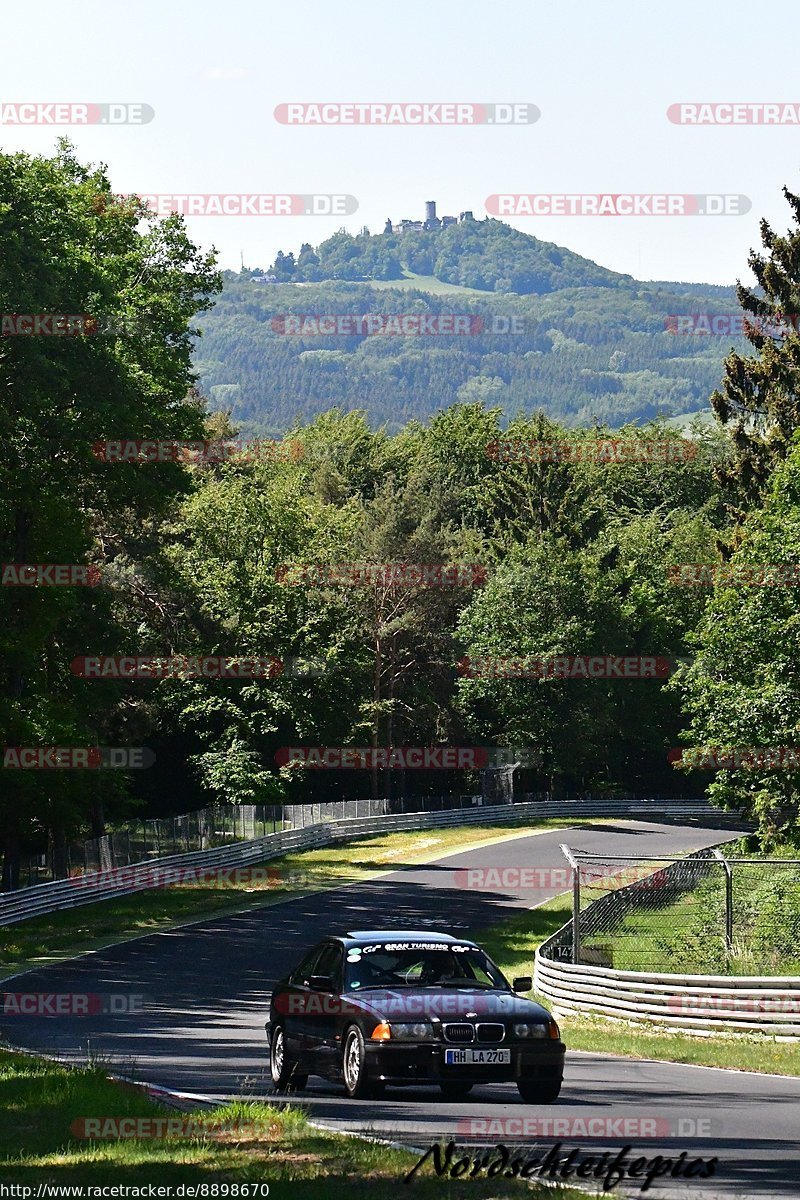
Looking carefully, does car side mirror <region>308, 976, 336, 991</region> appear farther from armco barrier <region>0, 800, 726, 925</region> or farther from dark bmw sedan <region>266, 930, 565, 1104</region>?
armco barrier <region>0, 800, 726, 925</region>

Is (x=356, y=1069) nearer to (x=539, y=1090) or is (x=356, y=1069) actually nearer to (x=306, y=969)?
(x=539, y=1090)

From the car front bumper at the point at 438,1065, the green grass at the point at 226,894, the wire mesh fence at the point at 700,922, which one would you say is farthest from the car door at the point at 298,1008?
the green grass at the point at 226,894

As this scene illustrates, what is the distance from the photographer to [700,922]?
84.8 feet

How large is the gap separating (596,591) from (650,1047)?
62.6 m

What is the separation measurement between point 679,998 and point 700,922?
185 inches

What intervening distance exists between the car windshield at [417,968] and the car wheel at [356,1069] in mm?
546

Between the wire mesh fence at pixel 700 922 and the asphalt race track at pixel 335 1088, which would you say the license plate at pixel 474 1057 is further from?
the wire mesh fence at pixel 700 922

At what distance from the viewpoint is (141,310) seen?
4469 centimetres

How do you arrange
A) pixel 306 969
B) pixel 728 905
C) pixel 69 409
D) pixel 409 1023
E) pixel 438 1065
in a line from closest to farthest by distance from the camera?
pixel 438 1065, pixel 409 1023, pixel 306 969, pixel 728 905, pixel 69 409

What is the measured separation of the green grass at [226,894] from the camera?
119ft

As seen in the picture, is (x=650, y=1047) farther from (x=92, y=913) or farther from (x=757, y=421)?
(x=757, y=421)

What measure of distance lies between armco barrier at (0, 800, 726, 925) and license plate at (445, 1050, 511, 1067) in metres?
27.4

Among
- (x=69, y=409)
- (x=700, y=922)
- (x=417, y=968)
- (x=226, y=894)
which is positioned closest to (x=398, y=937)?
(x=417, y=968)

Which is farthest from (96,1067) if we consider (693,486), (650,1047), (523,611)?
(693,486)
